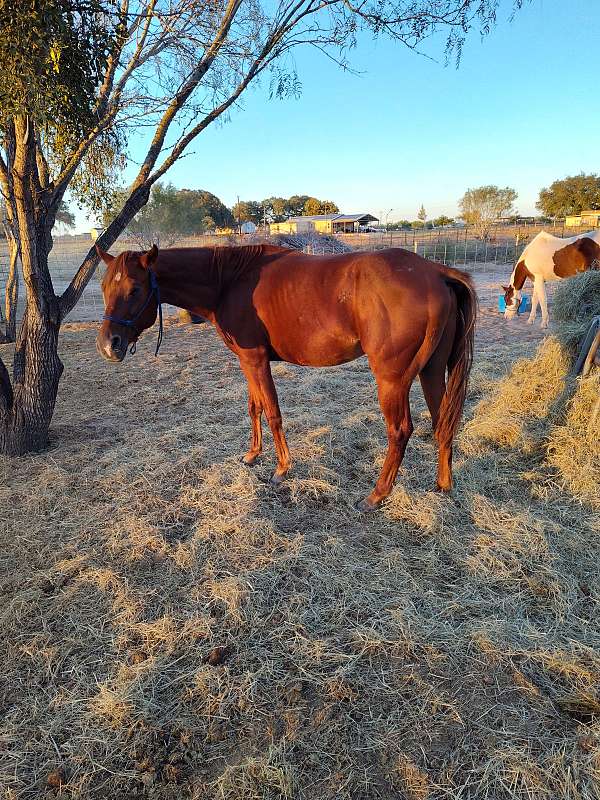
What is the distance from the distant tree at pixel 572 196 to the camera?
40.3 m

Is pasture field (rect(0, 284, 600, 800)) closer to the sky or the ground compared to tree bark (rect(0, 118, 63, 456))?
closer to the ground

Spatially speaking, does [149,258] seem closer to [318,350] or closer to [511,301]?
[318,350]

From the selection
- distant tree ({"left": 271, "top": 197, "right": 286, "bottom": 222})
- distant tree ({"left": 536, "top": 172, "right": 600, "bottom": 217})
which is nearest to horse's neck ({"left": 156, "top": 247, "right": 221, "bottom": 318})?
distant tree ({"left": 536, "top": 172, "right": 600, "bottom": 217})

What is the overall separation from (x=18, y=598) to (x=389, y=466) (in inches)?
93.4

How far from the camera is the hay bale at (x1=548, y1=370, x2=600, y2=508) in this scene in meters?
3.04

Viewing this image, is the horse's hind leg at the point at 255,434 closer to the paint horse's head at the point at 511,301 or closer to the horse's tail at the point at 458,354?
the horse's tail at the point at 458,354

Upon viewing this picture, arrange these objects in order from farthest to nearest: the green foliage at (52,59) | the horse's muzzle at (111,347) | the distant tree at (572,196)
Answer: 1. the distant tree at (572,196)
2. the horse's muzzle at (111,347)
3. the green foliage at (52,59)

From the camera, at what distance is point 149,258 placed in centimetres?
293

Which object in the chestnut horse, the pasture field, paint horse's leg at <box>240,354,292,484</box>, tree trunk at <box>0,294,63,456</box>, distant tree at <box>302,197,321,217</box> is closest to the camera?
the pasture field

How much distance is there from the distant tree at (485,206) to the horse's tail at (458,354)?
1088 inches

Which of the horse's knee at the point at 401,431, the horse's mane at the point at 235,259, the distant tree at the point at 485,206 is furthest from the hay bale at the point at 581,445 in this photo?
the distant tree at the point at 485,206

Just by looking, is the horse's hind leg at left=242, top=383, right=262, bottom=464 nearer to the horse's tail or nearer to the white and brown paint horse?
the horse's tail

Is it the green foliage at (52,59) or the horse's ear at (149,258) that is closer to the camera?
the green foliage at (52,59)

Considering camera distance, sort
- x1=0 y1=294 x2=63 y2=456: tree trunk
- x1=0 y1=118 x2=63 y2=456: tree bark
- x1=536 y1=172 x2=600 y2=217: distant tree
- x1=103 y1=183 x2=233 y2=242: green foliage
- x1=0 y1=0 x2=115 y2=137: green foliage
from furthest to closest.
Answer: x1=536 y1=172 x2=600 y2=217: distant tree → x1=103 y1=183 x2=233 y2=242: green foliage → x1=0 y1=294 x2=63 y2=456: tree trunk → x1=0 y1=118 x2=63 y2=456: tree bark → x1=0 y1=0 x2=115 y2=137: green foliage
